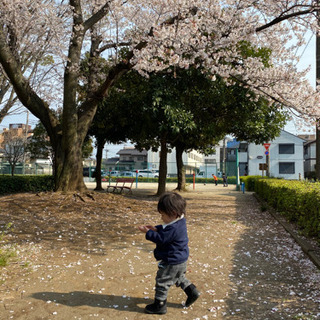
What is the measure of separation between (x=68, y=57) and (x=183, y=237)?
27.2ft

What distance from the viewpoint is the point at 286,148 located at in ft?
135

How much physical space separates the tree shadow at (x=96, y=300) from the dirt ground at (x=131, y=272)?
0.4 inches

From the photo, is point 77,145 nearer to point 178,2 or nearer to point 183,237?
point 178,2

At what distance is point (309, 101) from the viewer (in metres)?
9.11

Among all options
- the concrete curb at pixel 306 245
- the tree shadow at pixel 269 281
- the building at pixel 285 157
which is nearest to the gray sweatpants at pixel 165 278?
the tree shadow at pixel 269 281

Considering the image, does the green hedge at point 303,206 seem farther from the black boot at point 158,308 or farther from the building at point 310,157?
the building at point 310,157

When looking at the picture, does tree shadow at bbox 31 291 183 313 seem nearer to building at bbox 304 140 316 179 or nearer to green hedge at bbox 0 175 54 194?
green hedge at bbox 0 175 54 194

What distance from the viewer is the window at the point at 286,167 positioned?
40.8 m

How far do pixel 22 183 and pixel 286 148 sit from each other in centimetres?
3516

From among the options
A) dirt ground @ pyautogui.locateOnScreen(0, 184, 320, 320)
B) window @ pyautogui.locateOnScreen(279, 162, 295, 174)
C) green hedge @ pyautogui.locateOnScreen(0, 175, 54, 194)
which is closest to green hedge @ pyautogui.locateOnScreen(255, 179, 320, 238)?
dirt ground @ pyautogui.locateOnScreen(0, 184, 320, 320)

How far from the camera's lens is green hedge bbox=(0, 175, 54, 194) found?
45.7 feet

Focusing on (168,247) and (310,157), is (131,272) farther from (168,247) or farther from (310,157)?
(310,157)

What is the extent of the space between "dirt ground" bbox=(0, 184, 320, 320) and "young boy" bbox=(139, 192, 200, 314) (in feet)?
0.65

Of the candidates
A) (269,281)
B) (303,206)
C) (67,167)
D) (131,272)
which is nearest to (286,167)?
(67,167)
